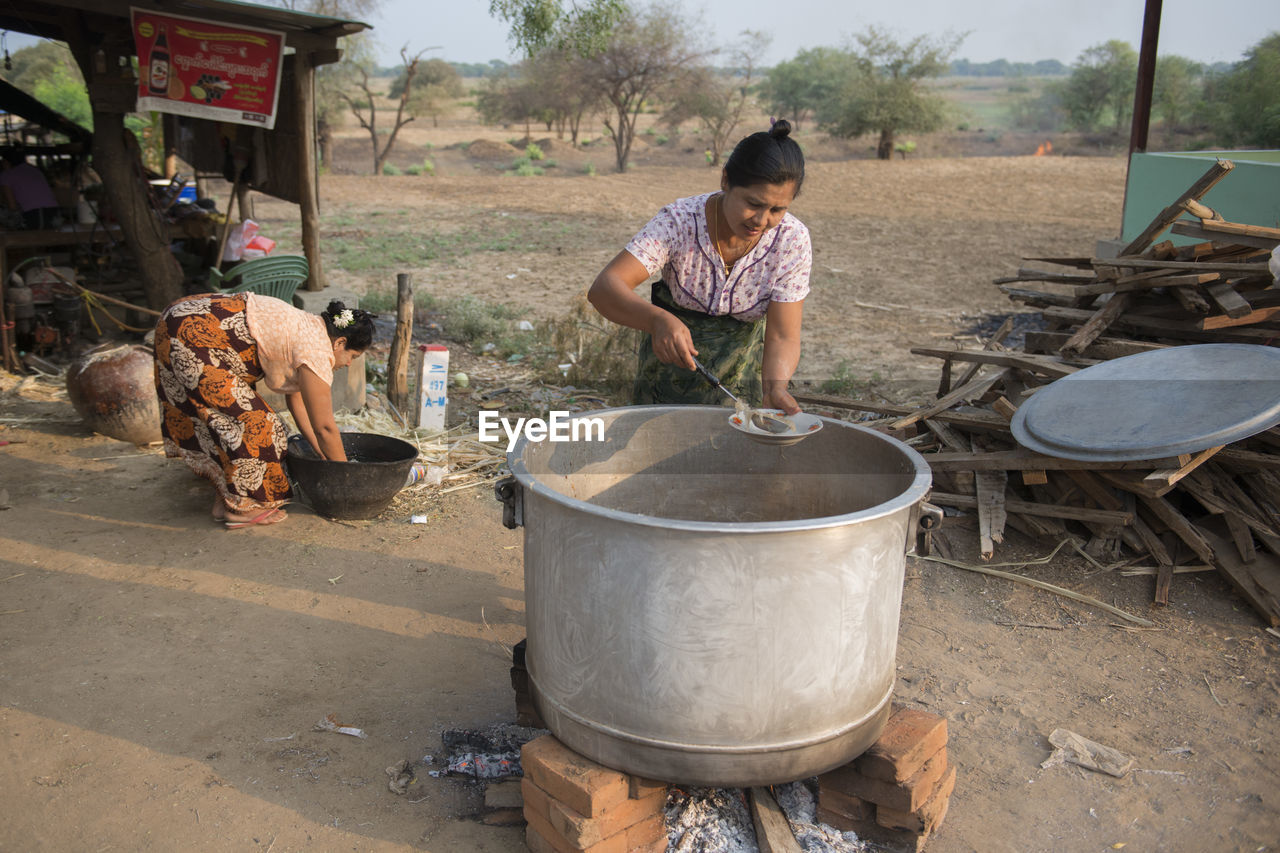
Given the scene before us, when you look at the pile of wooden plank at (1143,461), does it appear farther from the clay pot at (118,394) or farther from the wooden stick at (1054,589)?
the clay pot at (118,394)

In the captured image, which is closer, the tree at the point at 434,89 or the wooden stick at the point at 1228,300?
the wooden stick at the point at 1228,300

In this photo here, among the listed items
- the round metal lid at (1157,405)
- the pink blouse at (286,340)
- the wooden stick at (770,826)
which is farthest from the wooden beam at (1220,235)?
the pink blouse at (286,340)

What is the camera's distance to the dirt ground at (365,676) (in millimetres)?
2445

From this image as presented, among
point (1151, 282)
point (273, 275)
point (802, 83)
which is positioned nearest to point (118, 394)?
point (273, 275)

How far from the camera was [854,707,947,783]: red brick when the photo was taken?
217 cm

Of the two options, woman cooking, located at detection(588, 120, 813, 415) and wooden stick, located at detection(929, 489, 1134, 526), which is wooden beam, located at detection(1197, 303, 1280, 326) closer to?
wooden stick, located at detection(929, 489, 1134, 526)

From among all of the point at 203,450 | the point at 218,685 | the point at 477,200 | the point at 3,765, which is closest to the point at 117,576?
the point at 203,450

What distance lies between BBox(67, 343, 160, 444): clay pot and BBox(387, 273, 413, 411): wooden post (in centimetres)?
129

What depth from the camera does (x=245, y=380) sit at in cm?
418

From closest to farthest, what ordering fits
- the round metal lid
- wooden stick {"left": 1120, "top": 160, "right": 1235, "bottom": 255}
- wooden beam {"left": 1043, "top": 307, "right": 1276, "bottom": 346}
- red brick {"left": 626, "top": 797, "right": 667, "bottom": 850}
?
red brick {"left": 626, "top": 797, "right": 667, "bottom": 850}
the round metal lid
wooden stick {"left": 1120, "top": 160, "right": 1235, "bottom": 255}
wooden beam {"left": 1043, "top": 307, "right": 1276, "bottom": 346}

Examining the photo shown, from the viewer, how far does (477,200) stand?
53.8 feet

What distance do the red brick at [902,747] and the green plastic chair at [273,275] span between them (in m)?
5.30

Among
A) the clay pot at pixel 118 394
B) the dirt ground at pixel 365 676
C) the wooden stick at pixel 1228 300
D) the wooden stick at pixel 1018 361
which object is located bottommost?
the dirt ground at pixel 365 676

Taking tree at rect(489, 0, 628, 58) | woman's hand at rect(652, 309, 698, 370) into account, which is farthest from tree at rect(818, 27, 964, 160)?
woman's hand at rect(652, 309, 698, 370)
